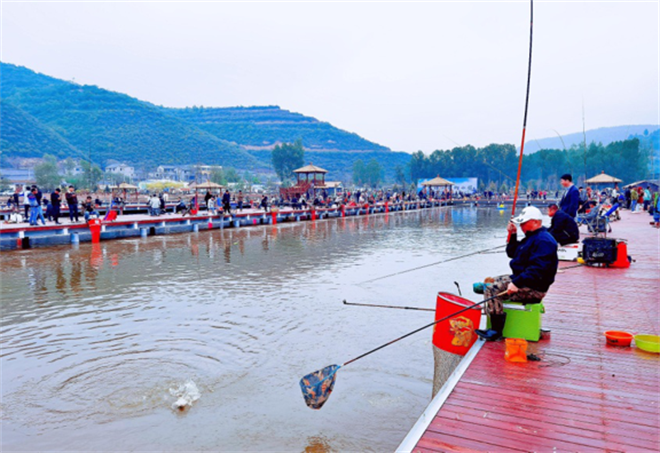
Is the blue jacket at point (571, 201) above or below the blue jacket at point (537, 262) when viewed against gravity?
above

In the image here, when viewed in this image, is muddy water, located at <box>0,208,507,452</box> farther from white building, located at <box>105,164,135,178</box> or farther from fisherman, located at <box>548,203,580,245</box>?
white building, located at <box>105,164,135,178</box>

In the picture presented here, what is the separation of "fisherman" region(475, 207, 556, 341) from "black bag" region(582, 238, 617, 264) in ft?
20.4

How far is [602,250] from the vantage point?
1032 cm

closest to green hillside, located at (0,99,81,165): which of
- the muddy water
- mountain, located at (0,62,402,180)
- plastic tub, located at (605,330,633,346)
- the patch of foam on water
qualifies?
mountain, located at (0,62,402,180)

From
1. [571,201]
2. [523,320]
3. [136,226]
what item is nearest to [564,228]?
[571,201]

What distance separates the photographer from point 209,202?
101ft

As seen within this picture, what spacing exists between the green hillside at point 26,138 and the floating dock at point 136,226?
319 ft

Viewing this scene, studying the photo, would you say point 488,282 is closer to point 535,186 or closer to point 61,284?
point 61,284

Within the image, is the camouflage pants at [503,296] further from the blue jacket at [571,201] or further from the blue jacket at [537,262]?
the blue jacket at [571,201]

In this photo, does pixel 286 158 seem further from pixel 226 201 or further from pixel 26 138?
pixel 226 201

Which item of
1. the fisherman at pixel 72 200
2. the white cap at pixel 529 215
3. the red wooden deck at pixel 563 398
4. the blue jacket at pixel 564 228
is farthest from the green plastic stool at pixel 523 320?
the fisherman at pixel 72 200

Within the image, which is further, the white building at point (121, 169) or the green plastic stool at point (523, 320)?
the white building at point (121, 169)

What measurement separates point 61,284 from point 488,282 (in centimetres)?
1011

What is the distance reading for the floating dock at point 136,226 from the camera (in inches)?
715
